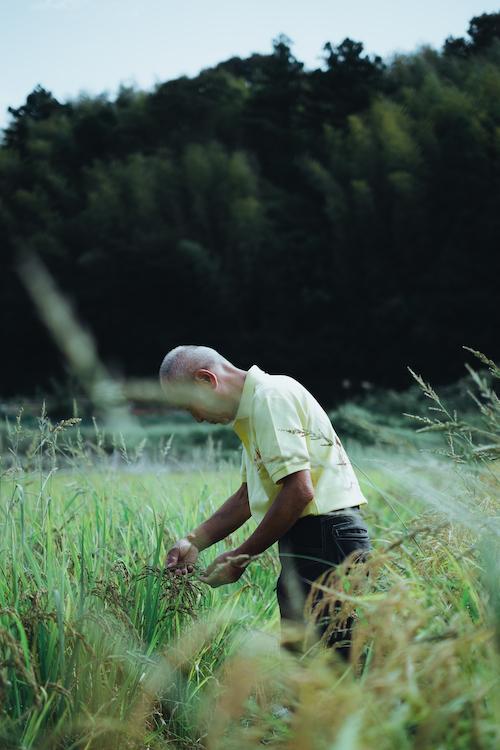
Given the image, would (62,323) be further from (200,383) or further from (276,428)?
(276,428)

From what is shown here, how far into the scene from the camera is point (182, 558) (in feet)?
9.04

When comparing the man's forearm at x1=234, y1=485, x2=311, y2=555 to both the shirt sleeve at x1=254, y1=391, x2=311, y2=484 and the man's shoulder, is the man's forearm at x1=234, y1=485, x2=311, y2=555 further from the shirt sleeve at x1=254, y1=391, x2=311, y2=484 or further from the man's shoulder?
the man's shoulder

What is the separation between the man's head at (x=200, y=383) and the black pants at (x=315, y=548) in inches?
17.7

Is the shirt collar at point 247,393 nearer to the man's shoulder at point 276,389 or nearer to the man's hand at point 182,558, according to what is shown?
the man's shoulder at point 276,389

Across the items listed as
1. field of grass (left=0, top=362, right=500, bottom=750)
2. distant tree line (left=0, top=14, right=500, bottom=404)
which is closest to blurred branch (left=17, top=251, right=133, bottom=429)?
distant tree line (left=0, top=14, right=500, bottom=404)

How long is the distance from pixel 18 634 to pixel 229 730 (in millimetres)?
675

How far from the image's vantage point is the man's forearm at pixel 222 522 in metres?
2.89

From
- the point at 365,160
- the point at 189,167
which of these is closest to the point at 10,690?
the point at 365,160

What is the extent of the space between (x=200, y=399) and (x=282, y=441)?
34cm

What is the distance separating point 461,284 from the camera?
60.9 ft

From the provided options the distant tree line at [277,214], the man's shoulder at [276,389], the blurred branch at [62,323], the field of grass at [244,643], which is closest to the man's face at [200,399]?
the man's shoulder at [276,389]

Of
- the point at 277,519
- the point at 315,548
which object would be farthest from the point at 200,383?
the point at 315,548

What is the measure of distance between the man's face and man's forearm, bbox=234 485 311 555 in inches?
14.9

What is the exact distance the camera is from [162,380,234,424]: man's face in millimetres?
2643
